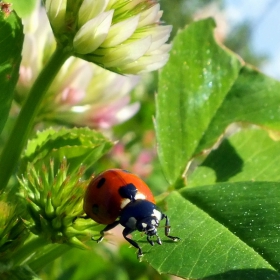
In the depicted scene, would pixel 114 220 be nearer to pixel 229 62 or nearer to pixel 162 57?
pixel 162 57

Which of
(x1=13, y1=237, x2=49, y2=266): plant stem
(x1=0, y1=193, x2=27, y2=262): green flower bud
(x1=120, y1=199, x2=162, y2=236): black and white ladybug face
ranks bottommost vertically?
(x1=120, y1=199, x2=162, y2=236): black and white ladybug face

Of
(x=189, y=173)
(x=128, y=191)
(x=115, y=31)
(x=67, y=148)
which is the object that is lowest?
(x=189, y=173)

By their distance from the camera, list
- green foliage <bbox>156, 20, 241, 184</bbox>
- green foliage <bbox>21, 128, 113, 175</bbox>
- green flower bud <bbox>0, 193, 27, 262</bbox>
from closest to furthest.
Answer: green flower bud <bbox>0, 193, 27, 262</bbox> → green foliage <bbox>21, 128, 113, 175</bbox> → green foliage <bbox>156, 20, 241, 184</bbox>

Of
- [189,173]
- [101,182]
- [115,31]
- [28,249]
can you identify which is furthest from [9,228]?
[189,173]

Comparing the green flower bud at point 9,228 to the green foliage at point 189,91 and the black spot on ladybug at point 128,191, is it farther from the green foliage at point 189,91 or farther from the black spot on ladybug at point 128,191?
the green foliage at point 189,91

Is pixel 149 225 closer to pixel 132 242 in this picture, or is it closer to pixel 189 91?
pixel 132 242

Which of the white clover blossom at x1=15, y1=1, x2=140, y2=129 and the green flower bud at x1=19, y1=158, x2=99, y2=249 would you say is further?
the white clover blossom at x1=15, y1=1, x2=140, y2=129

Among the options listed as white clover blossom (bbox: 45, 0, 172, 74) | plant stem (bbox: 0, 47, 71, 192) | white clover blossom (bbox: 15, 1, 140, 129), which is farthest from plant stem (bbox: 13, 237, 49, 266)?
white clover blossom (bbox: 15, 1, 140, 129)

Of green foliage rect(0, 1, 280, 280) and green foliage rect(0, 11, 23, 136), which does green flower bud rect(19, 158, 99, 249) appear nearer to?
green foliage rect(0, 1, 280, 280)

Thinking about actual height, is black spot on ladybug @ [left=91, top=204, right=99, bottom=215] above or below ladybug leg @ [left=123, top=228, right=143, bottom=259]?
above
